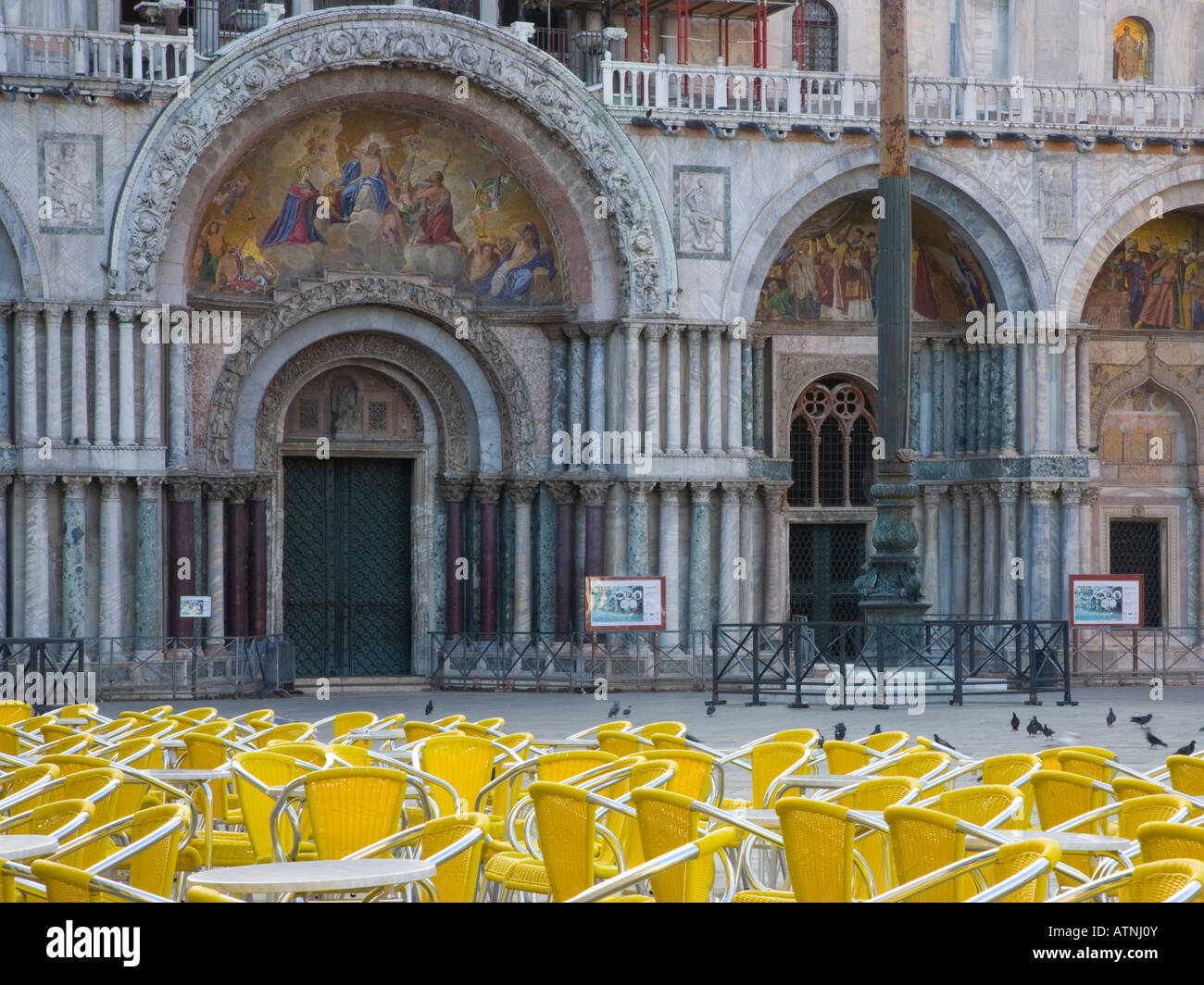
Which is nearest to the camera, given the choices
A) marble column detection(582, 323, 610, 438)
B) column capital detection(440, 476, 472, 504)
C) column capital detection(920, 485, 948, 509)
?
marble column detection(582, 323, 610, 438)

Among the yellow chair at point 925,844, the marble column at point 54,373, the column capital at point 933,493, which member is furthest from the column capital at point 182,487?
the yellow chair at point 925,844

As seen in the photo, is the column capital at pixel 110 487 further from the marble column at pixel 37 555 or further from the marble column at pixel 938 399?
the marble column at pixel 938 399

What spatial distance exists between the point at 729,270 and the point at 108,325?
29.2ft

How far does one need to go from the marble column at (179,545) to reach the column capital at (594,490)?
5.57 meters

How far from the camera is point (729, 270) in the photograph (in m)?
27.7

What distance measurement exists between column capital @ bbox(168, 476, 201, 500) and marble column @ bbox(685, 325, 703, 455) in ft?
23.1

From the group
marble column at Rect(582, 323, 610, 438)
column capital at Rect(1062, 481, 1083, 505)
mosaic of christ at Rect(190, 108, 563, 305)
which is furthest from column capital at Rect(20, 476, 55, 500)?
column capital at Rect(1062, 481, 1083, 505)

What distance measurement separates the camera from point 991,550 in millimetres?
29266

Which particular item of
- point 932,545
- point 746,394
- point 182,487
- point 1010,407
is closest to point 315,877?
point 182,487

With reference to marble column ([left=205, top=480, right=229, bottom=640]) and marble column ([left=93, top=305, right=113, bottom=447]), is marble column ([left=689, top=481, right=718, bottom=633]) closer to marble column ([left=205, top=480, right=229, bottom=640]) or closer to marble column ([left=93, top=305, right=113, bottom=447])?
marble column ([left=205, top=480, right=229, bottom=640])

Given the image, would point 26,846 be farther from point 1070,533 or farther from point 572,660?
point 1070,533

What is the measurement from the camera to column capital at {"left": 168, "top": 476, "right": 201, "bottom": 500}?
85.0ft

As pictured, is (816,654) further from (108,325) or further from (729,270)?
(108,325)

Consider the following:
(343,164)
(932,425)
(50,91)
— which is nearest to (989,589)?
(932,425)
